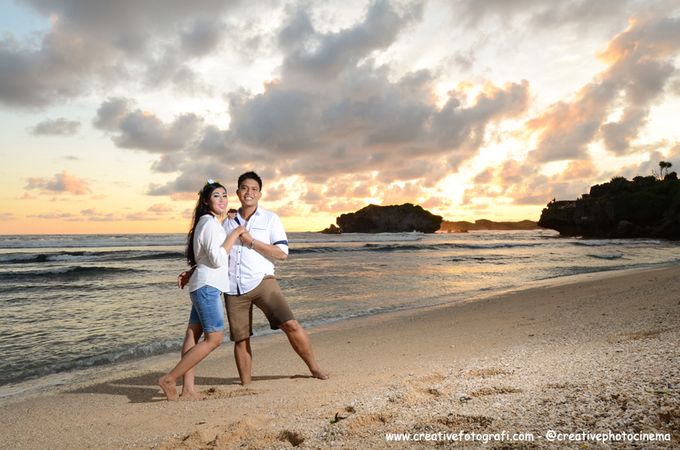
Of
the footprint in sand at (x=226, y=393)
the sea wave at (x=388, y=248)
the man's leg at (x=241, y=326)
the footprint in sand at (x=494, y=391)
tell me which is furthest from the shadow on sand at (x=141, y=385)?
the sea wave at (x=388, y=248)

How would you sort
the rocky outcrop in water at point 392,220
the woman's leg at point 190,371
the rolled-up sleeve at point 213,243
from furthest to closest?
the rocky outcrop in water at point 392,220 → the woman's leg at point 190,371 → the rolled-up sleeve at point 213,243

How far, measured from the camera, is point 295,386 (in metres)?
4.95

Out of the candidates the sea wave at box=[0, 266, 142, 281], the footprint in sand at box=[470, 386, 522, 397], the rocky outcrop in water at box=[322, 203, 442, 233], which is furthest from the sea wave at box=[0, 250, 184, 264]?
the rocky outcrop in water at box=[322, 203, 442, 233]

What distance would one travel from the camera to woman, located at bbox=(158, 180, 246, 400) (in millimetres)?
4473

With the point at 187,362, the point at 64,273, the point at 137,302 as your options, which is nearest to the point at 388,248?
the point at 64,273

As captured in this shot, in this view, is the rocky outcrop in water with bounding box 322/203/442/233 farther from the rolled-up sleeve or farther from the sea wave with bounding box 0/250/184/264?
the rolled-up sleeve

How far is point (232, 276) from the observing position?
16.2ft

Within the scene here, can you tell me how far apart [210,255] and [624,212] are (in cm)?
7053

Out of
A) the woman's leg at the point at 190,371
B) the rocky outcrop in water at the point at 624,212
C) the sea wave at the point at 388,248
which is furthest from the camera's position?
the rocky outcrop in water at the point at 624,212

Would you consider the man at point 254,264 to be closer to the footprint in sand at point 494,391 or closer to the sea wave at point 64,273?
the footprint in sand at point 494,391

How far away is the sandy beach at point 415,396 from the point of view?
2822mm

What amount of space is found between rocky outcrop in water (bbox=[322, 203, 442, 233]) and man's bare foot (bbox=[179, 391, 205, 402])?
11669cm

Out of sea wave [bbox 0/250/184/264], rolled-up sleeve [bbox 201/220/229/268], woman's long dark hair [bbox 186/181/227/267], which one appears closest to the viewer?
rolled-up sleeve [bbox 201/220/229/268]

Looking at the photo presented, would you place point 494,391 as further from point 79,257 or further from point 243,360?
point 79,257
